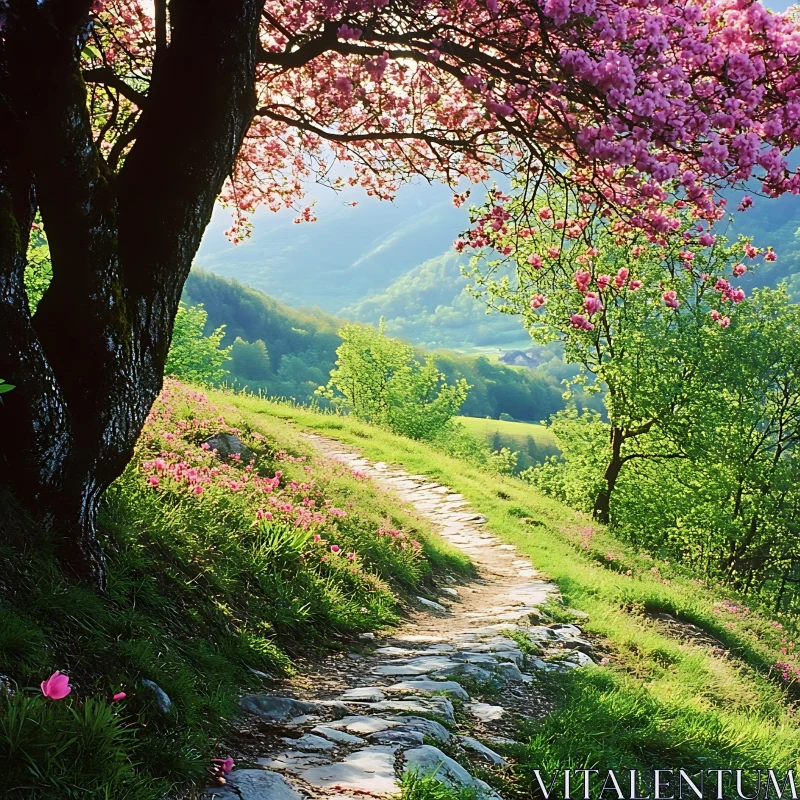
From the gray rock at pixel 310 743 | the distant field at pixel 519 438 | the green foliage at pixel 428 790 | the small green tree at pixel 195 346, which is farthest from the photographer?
the distant field at pixel 519 438

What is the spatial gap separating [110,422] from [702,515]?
29.7 metres

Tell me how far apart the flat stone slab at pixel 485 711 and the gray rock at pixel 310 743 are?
1.55m

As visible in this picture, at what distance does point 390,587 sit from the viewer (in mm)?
9109

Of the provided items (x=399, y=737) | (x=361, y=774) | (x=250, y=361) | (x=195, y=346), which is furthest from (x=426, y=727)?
(x=250, y=361)

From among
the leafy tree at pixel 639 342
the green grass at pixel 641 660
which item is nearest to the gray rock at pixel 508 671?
the green grass at pixel 641 660

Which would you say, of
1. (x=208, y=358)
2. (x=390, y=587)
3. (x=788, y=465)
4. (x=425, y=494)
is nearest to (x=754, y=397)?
(x=788, y=465)

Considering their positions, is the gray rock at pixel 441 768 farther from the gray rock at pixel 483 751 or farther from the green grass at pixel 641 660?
the green grass at pixel 641 660

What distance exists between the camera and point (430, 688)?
5.48 metres

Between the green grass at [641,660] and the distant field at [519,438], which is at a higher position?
the distant field at [519,438]

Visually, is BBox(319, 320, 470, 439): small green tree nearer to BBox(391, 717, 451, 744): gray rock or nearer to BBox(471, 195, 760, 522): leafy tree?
BBox(471, 195, 760, 522): leafy tree

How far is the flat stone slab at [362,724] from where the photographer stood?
14.5 ft

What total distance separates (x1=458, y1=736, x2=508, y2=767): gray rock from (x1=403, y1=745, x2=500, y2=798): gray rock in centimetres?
40

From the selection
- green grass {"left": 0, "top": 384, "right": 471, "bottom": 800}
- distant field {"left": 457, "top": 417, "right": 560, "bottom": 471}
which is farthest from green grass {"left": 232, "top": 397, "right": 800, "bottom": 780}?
distant field {"left": 457, "top": 417, "right": 560, "bottom": 471}

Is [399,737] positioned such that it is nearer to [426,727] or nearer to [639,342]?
[426,727]
